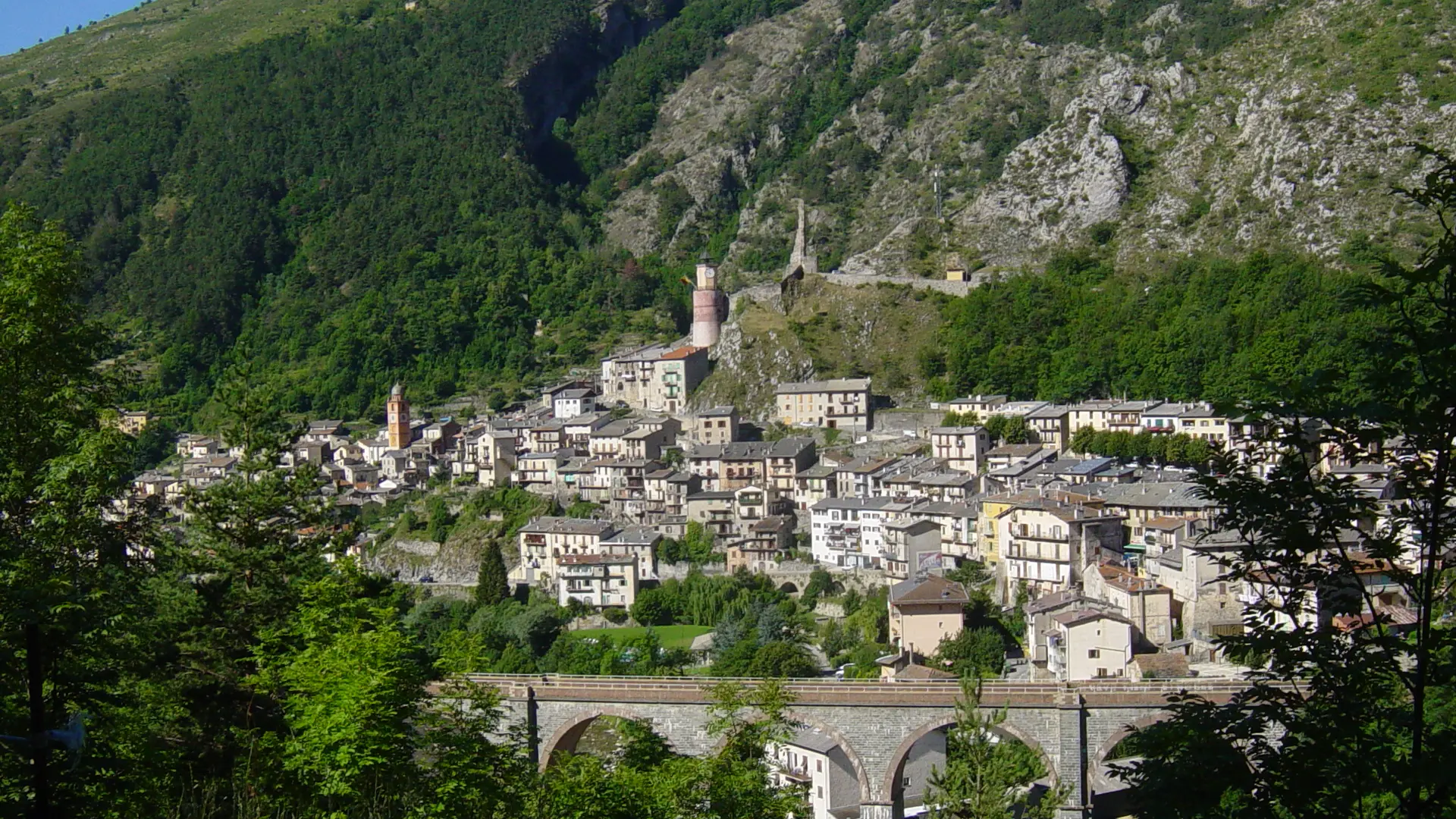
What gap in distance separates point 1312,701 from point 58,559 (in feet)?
37.0

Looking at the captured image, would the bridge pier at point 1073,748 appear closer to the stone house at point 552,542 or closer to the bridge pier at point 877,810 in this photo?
the bridge pier at point 877,810

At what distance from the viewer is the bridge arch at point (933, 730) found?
99.6ft

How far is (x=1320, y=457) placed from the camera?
320 inches

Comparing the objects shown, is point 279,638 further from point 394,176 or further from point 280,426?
point 394,176

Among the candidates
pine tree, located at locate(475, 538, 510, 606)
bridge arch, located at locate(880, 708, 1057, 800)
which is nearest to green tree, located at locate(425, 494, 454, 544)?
pine tree, located at locate(475, 538, 510, 606)

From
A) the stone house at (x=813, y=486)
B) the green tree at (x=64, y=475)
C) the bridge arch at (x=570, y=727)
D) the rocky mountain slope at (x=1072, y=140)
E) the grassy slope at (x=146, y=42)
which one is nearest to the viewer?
the green tree at (x=64, y=475)

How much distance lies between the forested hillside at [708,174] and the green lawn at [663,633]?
21.7m

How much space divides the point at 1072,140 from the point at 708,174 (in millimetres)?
41531

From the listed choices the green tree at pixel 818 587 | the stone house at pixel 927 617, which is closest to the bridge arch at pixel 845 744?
the stone house at pixel 927 617

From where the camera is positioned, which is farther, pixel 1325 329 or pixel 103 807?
pixel 1325 329

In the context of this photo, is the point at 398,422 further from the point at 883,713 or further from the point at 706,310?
the point at 883,713

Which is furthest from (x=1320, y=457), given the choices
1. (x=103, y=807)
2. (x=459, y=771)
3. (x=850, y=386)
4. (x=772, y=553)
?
(x=850, y=386)

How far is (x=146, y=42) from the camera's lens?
537 feet

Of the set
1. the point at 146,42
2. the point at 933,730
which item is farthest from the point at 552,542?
the point at 146,42
